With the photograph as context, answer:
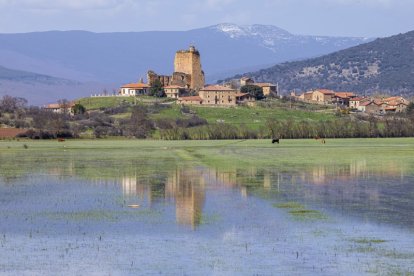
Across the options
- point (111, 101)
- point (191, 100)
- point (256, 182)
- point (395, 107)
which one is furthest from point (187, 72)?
point (256, 182)

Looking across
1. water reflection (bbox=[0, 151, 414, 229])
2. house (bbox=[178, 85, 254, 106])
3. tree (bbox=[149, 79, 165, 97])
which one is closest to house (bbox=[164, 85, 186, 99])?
tree (bbox=[149, 79, 165, 97])

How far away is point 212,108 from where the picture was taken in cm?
16088

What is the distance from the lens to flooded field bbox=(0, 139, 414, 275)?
79.0ft

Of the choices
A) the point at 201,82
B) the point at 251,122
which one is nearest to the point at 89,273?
the point at 251,122

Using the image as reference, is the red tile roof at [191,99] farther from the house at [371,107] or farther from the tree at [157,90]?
the house at [371,107]

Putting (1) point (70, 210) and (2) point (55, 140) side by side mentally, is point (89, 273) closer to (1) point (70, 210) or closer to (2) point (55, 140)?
(1) point (70, 210)

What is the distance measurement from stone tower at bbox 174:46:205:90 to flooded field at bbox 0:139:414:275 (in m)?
136

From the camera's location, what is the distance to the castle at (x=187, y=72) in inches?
7470

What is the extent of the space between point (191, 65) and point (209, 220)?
162762mm

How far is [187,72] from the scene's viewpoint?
194125mm

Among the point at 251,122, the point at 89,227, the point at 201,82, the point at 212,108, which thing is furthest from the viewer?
the point at 201,82

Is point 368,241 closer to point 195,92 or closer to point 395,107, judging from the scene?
point 195,92

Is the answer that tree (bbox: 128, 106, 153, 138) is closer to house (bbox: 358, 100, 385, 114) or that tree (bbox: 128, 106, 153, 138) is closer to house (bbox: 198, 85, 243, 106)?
house (bbox: 198, 85, 243, 106)

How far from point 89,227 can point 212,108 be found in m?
131
